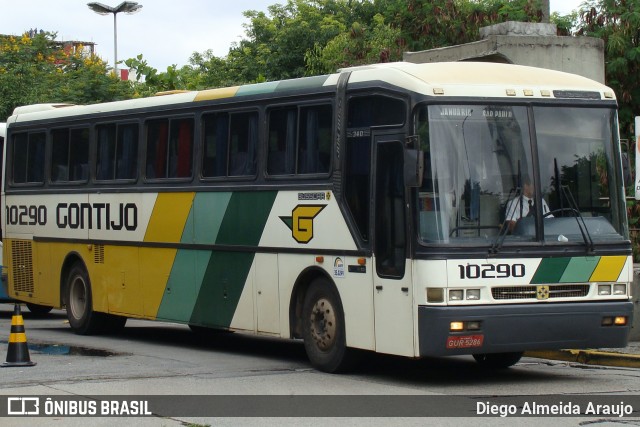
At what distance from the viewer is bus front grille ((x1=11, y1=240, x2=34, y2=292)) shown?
20.9 meters

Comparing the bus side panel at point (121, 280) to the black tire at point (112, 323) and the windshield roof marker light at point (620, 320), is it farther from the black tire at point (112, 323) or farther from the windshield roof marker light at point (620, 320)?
the windshield roof marker light at point (620, 320)

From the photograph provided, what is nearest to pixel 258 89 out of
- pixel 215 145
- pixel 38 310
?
pixel 215 145

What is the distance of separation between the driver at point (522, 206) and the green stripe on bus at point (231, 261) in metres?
3.40

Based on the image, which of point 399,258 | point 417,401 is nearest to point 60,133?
point 399,258

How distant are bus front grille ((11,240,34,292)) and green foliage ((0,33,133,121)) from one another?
16.2 meters

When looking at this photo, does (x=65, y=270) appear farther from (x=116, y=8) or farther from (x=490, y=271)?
(x=116, y=8)

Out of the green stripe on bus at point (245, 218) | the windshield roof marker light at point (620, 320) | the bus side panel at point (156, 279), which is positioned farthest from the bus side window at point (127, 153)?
the windshield roof marker light at point (620, 320)

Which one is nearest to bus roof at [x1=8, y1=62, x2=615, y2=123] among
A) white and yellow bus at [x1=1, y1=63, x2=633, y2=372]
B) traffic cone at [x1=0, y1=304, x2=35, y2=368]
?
white and yellow bus at [x1=1, y1=63, x2=633, y2=372]

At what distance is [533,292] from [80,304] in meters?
9.21

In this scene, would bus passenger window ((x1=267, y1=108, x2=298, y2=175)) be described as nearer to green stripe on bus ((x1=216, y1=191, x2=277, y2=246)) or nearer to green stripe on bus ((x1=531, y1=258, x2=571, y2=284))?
green stripe on bus ((x1=216, y1=191, x2=277, y2=246))

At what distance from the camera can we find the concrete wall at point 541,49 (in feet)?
67.5

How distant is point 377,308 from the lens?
42.8ft

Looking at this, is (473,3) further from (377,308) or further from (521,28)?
(377,308)

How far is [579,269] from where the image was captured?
1281 cm
